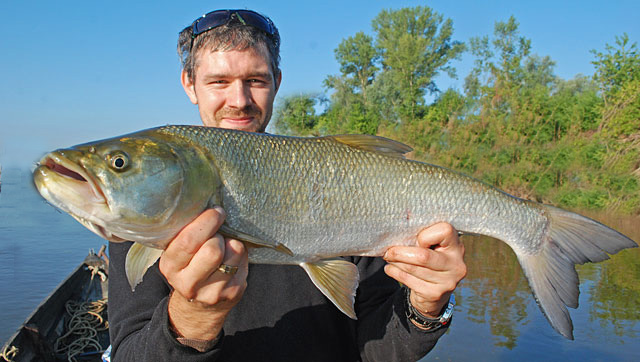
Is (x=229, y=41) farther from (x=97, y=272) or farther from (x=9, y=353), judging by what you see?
(x=97, y=272)

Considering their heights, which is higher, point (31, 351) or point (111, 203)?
point (111, 203)

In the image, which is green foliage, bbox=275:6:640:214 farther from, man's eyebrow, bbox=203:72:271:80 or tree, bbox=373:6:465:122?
man's eyebrow, bbox=203:72:271:80

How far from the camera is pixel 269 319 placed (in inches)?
96.7

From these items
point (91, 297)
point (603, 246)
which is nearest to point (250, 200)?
point (603, 246)

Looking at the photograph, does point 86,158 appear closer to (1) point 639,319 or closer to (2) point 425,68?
(1) point 639,319

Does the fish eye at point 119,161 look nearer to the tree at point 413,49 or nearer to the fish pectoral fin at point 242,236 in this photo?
the fish pectoral fin at point 242,236

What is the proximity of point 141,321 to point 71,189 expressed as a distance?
911mm

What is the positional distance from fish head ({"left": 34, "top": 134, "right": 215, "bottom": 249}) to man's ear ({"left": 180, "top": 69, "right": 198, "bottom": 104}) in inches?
56.6

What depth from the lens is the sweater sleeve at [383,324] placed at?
2.46 metres

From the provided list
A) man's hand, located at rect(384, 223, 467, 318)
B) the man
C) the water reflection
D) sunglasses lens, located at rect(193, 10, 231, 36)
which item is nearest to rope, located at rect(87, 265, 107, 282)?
the water reflection

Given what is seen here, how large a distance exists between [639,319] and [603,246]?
7409mm

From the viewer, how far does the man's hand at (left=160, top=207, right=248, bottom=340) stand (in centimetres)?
181

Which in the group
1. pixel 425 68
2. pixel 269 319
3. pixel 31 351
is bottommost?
pixel 31 351

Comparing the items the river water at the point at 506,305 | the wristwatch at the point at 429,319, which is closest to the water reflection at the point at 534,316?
the river water at the point at 506,305
